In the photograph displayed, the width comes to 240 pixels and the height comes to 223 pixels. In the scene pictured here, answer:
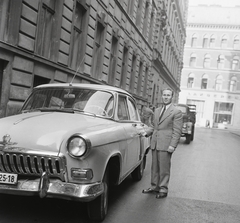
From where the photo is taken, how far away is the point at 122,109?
5410 millimetres

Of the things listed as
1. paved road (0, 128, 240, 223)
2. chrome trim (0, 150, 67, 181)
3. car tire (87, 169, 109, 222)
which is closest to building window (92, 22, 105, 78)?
paved road (0, 128, 240, 223)

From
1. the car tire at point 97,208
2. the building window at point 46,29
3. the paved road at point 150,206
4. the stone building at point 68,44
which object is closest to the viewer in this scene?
the car tire at point 97,208

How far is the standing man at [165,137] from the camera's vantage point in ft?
17.9

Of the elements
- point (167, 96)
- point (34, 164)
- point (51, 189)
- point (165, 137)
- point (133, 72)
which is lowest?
point (51, 189)

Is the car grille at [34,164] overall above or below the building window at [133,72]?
below

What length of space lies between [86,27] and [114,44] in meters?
4.87

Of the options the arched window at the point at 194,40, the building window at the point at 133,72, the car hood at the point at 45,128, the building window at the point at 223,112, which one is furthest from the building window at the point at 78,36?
the arched window at the point at 194,40

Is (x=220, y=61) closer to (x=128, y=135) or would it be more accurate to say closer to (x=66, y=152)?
(x=128, y=135)

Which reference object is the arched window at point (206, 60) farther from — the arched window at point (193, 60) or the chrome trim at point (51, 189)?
the chrome trim at point (51, 189)

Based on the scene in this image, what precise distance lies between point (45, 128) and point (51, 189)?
30.1 inches

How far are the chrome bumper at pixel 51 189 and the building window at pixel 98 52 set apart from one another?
1138 cm

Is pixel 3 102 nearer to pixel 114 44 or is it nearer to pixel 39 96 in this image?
pixel 39 96

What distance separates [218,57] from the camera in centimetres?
5684

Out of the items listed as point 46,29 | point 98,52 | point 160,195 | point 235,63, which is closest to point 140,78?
point 98,52
